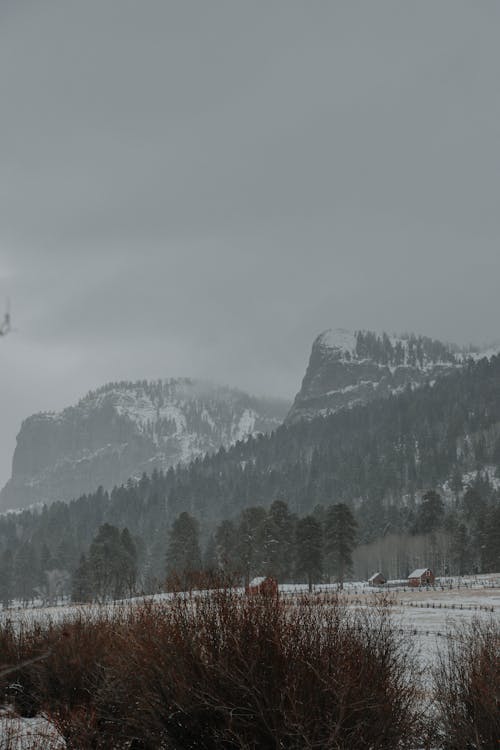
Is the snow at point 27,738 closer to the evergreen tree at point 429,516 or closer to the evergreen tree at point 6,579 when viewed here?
the evergreen tree at point 429,516

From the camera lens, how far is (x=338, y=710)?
900 centimetres

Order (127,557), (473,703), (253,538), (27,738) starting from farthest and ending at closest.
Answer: (127,557) < (253,538) < (27,738) < (473,703)

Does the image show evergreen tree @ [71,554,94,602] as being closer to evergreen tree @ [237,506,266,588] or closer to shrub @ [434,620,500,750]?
evergreen tree @ [237,506,266,588]

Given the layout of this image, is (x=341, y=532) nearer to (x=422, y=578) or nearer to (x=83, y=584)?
(x=422, y=578)

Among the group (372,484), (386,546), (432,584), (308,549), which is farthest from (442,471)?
(308,549)

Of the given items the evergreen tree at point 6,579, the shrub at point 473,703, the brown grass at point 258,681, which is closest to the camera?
the brown grass at point 258,681

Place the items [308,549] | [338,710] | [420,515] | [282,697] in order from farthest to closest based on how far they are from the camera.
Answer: [420,515]
[308,549]
[338,710]
[282,697]

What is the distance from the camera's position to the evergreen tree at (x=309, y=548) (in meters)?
81.7

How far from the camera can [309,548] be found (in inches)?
3223

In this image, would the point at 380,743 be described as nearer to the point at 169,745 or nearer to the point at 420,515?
the point at 169,745

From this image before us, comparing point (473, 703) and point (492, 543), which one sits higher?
point (473, 703)

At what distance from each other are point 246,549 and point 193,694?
83.1 m

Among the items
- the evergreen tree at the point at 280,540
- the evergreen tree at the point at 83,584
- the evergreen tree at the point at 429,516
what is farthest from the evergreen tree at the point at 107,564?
the evergreen tree at the point at 429,516

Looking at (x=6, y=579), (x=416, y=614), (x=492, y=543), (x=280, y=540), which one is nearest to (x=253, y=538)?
(x=280, y=540)
